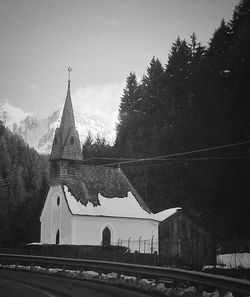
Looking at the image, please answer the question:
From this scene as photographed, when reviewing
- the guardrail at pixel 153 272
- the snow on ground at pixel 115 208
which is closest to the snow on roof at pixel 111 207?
the snow on ground at pixel 115 208

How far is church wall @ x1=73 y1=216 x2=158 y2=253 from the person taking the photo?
41372 mm

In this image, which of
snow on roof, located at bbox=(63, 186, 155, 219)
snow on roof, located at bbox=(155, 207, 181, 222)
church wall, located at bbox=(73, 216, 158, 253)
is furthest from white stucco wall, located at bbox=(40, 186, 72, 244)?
snow on roof, located at bbox=(155, 207, 181, 222)

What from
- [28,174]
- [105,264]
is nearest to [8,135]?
[28,174]

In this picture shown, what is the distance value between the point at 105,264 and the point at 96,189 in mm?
25449

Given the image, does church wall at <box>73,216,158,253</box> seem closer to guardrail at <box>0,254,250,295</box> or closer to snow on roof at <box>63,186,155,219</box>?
snow on roof at <box>63,186,155,219</box>

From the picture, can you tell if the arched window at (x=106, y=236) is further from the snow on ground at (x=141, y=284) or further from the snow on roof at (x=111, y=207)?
the snow on ground at (x=141, y=284)

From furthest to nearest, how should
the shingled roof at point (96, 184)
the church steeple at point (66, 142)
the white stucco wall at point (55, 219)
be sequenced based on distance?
the church steeple at point (66, 142)
the shingled roof at point (96, 184)
the white stucco wall at point (55, 219)

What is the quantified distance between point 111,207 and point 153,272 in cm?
2812

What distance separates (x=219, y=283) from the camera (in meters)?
12.1

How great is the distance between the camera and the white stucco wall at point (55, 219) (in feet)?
137

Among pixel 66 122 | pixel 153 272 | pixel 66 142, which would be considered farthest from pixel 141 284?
pixel 66 122

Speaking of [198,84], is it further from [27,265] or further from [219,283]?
[219,283]

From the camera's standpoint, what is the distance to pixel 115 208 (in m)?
44.7

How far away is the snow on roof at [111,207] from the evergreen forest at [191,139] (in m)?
4.28
